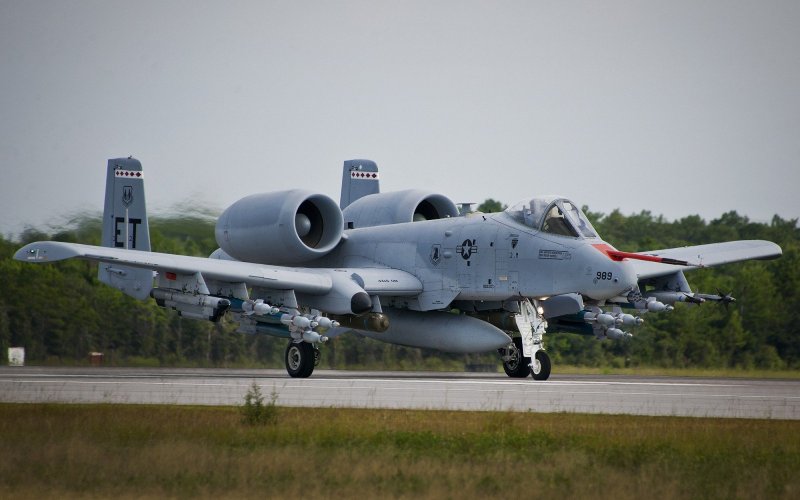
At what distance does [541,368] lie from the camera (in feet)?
77.6

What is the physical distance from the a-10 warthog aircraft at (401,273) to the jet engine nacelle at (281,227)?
3cm

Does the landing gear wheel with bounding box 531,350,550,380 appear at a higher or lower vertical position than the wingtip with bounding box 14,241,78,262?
lower

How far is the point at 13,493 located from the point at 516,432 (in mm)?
5425

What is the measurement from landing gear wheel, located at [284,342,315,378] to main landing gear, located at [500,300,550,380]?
13.1ft

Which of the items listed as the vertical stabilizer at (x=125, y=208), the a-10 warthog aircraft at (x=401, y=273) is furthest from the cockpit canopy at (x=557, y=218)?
the vertical stabilizer at (x=125, y=208)

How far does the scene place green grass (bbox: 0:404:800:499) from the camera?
9406mm

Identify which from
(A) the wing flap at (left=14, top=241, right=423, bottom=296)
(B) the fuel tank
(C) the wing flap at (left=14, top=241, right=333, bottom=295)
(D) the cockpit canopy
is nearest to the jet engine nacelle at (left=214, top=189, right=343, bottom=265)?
(A) the wing flap at (left=14, top=241, right=423, bottom=296)

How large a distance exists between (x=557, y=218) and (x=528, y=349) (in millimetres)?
2709

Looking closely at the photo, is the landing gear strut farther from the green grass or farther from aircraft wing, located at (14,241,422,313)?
the green grass

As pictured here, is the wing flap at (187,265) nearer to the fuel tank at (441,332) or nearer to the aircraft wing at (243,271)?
the aircraft wing at (243,271)

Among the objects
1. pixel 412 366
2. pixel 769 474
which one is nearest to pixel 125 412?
pixel 769 474

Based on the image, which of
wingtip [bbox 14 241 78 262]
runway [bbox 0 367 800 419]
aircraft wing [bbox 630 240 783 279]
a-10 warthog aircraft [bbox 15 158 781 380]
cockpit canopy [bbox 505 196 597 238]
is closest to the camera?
runway [bbox 0 367 800 419]

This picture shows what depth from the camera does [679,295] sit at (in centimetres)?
2552

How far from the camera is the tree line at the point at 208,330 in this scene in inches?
1227
